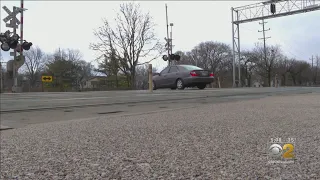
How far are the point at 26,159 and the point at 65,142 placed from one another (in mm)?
643

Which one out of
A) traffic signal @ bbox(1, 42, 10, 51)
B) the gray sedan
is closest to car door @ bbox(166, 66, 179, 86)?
the gray sedan

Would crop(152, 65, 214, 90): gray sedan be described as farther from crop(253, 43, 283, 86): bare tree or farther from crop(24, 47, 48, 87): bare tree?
crop(24, 47, 48, 87): bare tree

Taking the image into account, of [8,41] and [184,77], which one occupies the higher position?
[8,41]

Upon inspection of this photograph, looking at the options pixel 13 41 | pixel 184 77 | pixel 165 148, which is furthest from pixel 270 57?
pixel 13 41

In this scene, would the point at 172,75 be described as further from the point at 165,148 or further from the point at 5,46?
the point at 165,148

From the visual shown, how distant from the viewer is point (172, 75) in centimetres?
1306

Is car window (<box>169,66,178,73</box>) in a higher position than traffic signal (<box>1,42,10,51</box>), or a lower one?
lower

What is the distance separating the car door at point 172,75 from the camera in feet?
42.3

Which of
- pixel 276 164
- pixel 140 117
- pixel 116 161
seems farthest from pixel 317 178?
pixel 140 117

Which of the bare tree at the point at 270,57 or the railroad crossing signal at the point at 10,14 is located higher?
the railroad crossing signal at the point at 10,14

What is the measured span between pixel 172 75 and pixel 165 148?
983cm

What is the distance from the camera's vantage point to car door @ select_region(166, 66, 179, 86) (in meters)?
12.9
